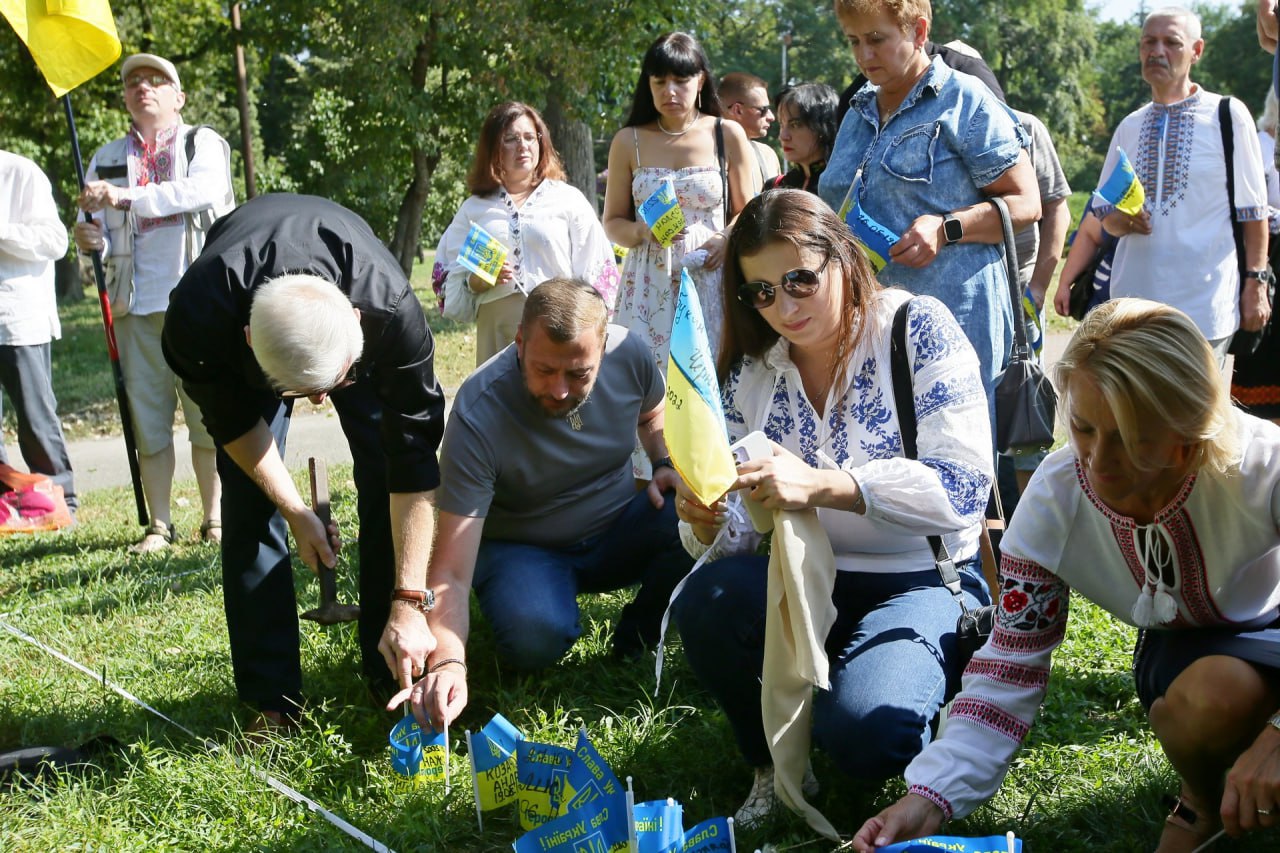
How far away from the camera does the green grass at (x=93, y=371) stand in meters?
10.5

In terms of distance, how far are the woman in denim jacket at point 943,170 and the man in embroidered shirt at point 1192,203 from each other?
135 cm

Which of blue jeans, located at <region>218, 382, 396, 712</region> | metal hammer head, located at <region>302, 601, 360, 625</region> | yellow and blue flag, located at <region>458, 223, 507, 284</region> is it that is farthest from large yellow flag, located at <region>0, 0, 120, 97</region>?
metal hammer head, located at <region>302, 601, 360, 625</region>

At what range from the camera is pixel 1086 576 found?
7.80 ft

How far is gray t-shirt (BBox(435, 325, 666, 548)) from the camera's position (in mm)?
3590

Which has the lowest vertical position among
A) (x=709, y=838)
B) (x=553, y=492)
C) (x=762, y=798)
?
(x=762, y=798)

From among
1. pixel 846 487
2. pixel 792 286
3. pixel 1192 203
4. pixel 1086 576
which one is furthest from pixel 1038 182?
pixel 1086 576

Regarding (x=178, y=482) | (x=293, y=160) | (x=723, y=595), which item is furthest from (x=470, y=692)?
(x=293, y=160)

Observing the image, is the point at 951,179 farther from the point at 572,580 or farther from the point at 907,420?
the point at 572,580

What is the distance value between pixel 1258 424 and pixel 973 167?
5.49ft

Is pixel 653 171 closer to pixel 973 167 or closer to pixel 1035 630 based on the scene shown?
pixel 973 167

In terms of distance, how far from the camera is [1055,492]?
91.7 inches

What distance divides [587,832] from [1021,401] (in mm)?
1847

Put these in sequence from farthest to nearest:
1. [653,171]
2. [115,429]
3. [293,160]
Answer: [293,160], [115,429], [653,171]

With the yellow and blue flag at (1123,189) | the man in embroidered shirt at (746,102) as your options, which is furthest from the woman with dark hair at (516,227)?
the yellow and blue flag at (1123,189)
